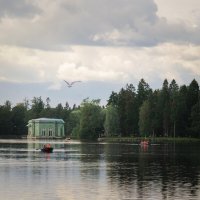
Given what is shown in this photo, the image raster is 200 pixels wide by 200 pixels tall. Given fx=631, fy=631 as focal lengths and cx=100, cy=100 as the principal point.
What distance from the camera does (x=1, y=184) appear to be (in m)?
54.2

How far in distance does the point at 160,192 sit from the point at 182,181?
9552 millimetres

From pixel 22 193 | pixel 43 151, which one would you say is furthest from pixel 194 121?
pixel 22 193

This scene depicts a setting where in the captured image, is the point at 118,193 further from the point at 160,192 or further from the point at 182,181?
the point at 182,181

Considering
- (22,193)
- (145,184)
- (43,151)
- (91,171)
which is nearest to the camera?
(22,193)

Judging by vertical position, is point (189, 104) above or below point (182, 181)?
above

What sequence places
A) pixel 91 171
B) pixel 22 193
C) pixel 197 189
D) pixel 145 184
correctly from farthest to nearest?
pixel 91 171, pixel 145 184, pixel 197 189, pixel 22 193

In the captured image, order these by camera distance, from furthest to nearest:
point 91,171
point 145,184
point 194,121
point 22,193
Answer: point 194,121, point 91,171, point 145,184, point 22,193

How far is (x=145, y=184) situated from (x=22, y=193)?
478 inches

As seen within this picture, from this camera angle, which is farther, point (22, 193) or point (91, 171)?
point (91, 171)

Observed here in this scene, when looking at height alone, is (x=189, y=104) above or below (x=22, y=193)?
above

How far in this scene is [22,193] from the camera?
4784cm

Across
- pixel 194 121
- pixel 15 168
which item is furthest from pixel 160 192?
pixel 194 121

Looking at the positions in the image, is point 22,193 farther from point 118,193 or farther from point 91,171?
point 91,171

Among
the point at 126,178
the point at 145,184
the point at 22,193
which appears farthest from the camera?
the point at 126,178
